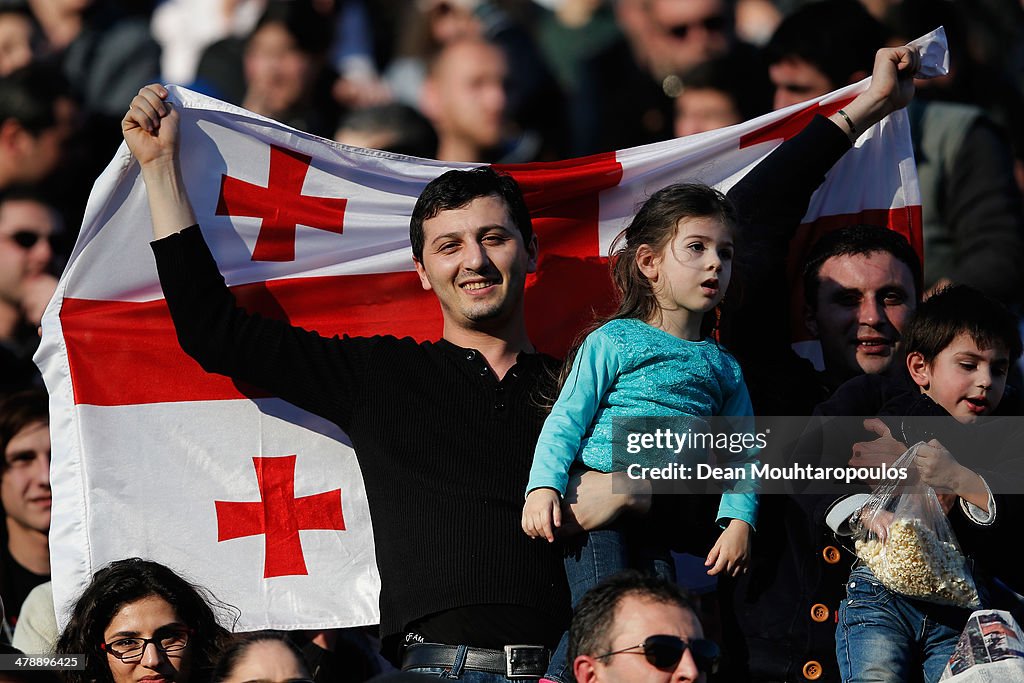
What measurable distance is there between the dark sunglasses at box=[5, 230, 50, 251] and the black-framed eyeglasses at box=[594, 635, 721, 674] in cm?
460

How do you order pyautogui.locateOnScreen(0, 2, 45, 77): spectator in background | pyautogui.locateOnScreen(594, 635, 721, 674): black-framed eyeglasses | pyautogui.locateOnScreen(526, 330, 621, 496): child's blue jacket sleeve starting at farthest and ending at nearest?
pyautogui.locateOnScreen(0, 2, 45, 77): spectator in background → pyautogui.locateOnScreen(526, 330, 621, 496): child's blue jacket sleeve → pyautogui.locateOnScreen(594, 635, 721, 674): black-framed eyeglasses

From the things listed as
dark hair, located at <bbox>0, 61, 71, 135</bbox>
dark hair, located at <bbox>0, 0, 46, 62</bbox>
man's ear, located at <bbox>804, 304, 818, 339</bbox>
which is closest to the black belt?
man's ear, located at <bbox>804, 304, 818, 339</bbox>

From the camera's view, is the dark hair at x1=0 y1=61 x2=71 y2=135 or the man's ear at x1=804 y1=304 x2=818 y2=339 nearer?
the man's ear at x1=804 y1=304 x2=818 y2=339

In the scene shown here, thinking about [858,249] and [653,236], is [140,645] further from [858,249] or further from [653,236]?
[858,249]

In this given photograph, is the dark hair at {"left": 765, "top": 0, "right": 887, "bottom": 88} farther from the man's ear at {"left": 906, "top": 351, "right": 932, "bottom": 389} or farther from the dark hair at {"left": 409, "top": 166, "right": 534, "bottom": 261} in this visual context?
the man's ear at {"left": 906, "top": 351, "right": 932, "bottom": 389}

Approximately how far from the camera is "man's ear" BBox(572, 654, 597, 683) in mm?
4387

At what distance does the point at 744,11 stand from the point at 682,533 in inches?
269

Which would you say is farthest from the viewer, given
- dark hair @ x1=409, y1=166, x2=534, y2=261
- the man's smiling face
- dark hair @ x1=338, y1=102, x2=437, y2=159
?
dark hair @ x1=338, y1=102, x2=437, y2=159

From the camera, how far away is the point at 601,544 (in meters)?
5.00

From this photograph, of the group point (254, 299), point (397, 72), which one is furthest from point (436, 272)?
point (397, 72)

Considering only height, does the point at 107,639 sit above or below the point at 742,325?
below

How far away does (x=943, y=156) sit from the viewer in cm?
744

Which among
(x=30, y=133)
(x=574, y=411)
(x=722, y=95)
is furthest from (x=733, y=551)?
(x=30, y=133)

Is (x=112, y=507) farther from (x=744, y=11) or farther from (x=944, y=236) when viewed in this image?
(x=744, y=11)
